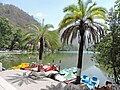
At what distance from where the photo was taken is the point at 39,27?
21.5m

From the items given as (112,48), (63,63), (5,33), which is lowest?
(63,63)

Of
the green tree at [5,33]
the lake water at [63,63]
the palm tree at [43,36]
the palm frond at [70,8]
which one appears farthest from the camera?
the green tree at [5,33]

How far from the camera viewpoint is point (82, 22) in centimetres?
1516

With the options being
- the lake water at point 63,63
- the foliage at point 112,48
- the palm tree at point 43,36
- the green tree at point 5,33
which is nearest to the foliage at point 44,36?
the palm tree at point 43,36

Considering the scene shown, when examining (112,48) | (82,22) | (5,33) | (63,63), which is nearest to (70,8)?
(82,22)

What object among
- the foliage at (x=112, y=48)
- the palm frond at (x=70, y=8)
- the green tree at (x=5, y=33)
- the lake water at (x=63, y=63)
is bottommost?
the lake water at (x=63, y=63)

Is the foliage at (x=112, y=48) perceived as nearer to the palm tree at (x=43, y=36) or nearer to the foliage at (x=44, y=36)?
the foliage at (x=44, y=36)

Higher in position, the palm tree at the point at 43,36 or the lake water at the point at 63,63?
the palm tree at the point at 43,36

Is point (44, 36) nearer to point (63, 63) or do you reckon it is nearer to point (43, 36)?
point (43, 36)

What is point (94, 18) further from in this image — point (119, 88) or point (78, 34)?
point (119, 88)

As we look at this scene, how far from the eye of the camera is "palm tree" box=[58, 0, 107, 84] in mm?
15156

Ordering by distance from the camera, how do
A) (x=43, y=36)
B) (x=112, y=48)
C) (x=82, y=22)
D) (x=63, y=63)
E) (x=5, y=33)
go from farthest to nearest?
(x=5, y=33) < (x=63, y=63) < (x=43, y=36) < (x=82, y=22) < (x=112, y=48)

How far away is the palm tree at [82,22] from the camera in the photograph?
15.2 metres

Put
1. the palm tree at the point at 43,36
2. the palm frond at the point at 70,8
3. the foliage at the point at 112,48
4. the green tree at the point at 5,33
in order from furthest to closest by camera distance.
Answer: the green tree at the point at 5,33 < the palm tree at the point at 43,36 < the palm frond at the point at 70,8 < the foliage at the point at 112,48
